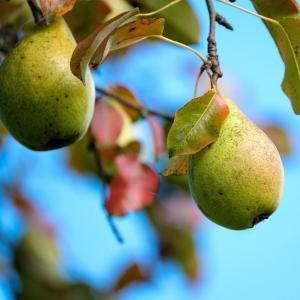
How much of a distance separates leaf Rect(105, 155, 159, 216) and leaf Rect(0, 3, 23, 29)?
39cm

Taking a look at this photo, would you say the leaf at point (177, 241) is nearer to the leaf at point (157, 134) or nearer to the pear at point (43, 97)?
the leaf at point (157, 134)

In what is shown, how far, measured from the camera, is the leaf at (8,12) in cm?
181

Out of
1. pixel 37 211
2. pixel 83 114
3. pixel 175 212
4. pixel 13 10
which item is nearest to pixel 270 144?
pixel 83 114

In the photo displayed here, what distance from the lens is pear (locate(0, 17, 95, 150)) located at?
4.39 feet

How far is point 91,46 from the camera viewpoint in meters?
1.24

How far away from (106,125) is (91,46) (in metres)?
0.74

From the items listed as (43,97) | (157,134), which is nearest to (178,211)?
(157,134)

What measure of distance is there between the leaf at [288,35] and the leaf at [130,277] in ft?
4.08

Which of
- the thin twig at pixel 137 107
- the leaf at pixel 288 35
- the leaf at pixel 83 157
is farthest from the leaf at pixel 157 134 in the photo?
the leaf at pixel 288 35

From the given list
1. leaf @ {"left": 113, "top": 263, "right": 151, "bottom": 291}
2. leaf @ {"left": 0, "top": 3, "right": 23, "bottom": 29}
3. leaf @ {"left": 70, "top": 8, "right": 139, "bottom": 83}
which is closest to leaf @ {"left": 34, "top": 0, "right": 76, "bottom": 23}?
leaf @ {"left": 70, "top": 8, "right": 139, "bottom": 83}

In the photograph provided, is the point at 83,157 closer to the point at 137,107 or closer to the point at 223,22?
the point at 137,107

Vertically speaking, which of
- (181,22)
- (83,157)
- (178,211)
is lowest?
(178,211)

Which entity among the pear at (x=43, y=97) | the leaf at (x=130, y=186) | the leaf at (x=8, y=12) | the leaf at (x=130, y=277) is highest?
the pear at (x=43, y=97)

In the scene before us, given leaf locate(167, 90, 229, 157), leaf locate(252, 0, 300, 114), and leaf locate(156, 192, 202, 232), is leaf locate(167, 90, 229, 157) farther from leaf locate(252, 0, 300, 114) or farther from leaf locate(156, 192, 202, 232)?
leaf locate(156, 192, 202, 232)
